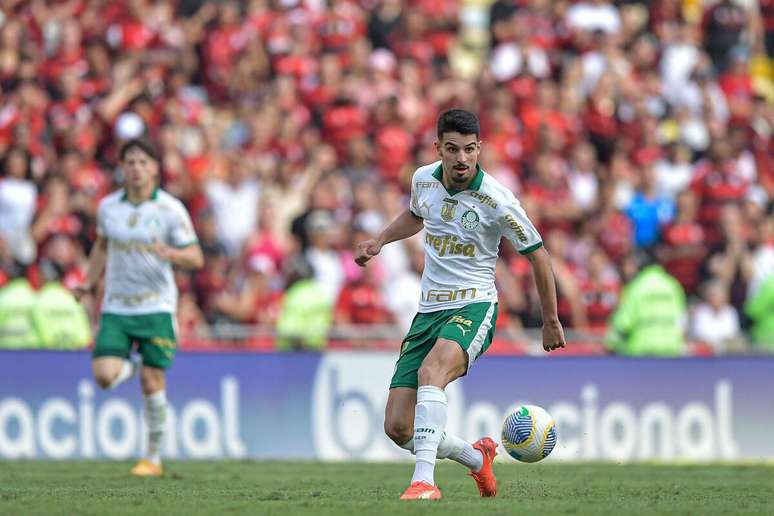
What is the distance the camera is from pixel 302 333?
1673 centimetres

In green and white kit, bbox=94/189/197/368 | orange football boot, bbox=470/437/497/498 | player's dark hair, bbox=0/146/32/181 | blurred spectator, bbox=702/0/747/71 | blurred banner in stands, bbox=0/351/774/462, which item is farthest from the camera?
blurred spectator, bbox=702/0/747/71

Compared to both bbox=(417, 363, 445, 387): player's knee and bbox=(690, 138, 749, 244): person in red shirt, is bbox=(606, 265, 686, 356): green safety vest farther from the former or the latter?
bbox=(417, 363, 445, 387): player's knee

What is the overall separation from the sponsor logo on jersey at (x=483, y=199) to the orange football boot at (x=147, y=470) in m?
4.58

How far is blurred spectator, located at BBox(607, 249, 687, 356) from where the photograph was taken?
17312mm

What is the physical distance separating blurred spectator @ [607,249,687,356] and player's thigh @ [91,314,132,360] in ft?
22.3

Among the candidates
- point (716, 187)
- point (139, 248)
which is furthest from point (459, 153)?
point (716, 187)

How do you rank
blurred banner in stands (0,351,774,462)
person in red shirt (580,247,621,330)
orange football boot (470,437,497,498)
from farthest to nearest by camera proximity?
person in red shirt (580,247,621,330)
blurred banner in stands (0,351,774,462)
orange football boot (470,437,497,498)

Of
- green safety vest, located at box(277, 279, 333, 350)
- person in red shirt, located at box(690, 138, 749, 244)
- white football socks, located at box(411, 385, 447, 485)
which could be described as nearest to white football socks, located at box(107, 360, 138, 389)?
green safety vest, located at box(277, 279, 333, 350)

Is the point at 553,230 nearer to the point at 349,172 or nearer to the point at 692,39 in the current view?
the point at 349,172

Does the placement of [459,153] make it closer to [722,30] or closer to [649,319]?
[649,319]

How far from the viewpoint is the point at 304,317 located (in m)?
17.0

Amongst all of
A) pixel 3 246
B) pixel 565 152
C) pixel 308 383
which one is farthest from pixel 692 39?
pixel 3 246

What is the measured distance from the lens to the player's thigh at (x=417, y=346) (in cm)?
965

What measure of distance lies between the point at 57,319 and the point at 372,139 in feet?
19.1
